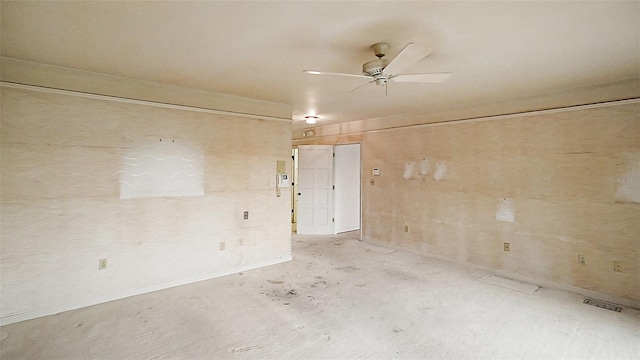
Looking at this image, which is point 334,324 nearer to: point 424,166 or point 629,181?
point 424,166

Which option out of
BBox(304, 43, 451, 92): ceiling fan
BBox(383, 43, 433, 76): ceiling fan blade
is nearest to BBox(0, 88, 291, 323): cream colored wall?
BBox(304, 43, 451, 92): ceiling fan

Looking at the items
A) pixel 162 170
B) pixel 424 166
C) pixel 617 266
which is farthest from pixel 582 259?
pixel 162 170

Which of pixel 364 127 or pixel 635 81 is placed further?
pixel 364 127

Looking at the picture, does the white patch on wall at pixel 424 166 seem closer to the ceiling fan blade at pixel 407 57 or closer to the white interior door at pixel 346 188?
the white interior door at pixel 346 188

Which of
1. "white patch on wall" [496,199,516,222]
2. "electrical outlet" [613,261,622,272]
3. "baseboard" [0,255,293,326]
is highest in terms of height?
"white patch on wall" [496,199,516,222]

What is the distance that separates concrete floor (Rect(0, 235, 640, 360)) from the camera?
8.30ft

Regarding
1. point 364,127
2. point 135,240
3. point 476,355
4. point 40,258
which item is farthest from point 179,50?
point 364,127

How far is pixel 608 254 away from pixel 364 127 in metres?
4.18

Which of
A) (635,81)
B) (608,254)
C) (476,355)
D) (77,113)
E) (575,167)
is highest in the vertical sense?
(635,81)

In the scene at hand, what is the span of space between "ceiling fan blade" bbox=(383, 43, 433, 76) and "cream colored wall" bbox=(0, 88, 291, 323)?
2587 millimetres

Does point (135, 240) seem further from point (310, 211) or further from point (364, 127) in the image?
point (364, 127)

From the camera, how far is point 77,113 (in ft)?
10.7

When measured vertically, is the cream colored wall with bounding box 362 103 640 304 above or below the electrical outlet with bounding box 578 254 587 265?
above

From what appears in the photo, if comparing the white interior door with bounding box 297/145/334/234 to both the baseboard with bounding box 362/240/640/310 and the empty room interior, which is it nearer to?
the empty room interior
